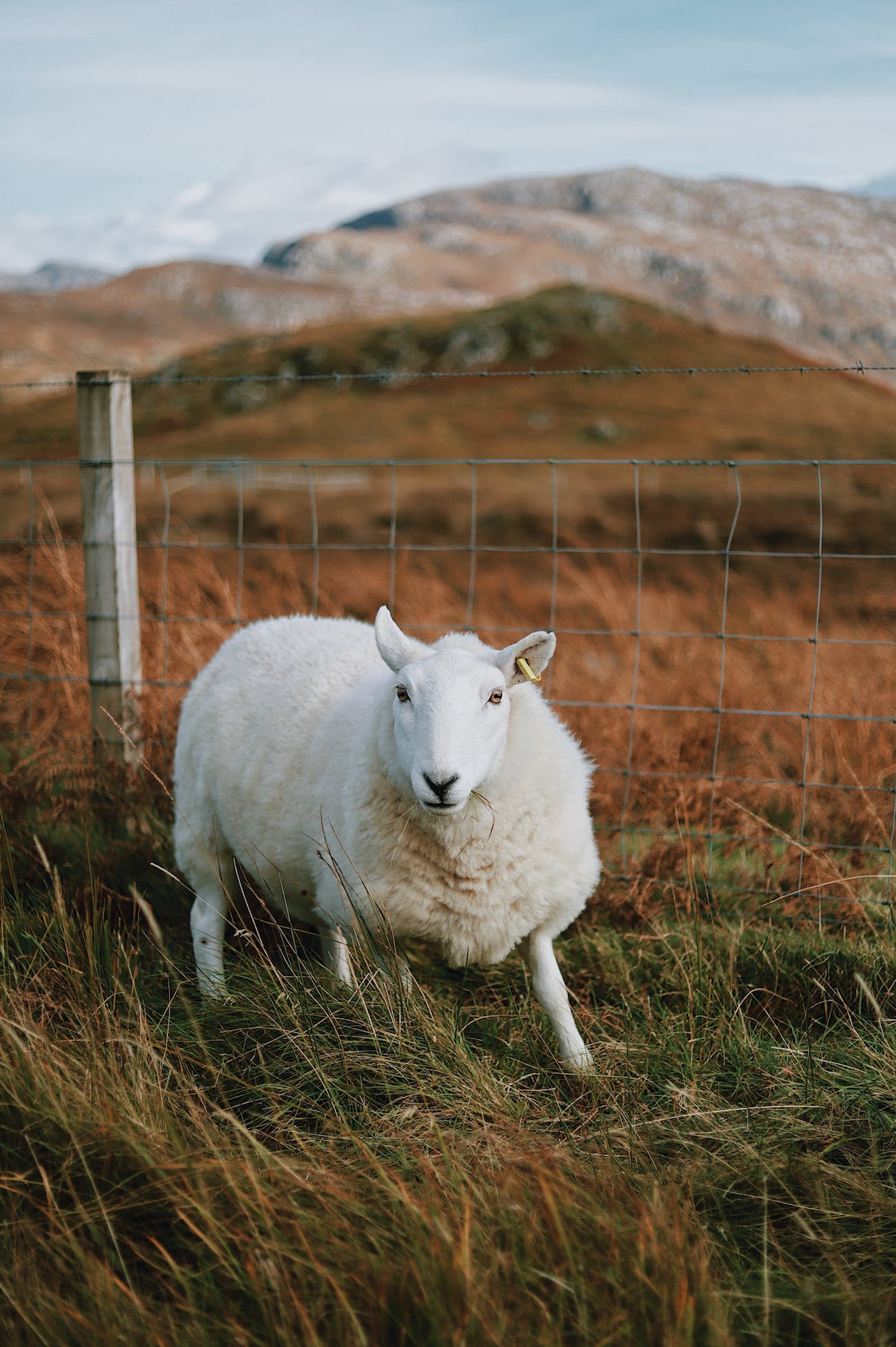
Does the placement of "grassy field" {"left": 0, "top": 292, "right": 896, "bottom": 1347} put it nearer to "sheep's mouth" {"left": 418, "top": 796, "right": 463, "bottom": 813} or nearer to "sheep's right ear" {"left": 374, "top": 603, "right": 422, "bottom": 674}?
"sheep's mouth" {"left": 418, "top": 796, "right": 463, "bottom": 813}

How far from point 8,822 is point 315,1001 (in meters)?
1.82

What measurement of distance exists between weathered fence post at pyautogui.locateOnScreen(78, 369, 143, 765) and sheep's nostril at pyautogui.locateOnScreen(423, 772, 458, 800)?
2285 millimetres

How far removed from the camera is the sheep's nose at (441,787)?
7.99ft

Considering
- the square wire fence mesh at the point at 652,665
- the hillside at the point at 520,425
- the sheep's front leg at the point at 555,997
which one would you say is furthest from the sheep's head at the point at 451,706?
the hillside at the point at 520,425

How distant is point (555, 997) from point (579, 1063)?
0.20 metres

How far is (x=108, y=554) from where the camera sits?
434cm

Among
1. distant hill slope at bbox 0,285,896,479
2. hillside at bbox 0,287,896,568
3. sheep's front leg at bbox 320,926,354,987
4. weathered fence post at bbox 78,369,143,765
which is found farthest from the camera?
distant hill slope at bbox 0,285,896,479

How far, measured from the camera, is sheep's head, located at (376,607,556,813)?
246cm

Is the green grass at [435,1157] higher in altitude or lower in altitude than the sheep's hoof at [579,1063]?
higher

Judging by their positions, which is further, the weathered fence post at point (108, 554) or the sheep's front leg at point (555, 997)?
the weathered fence post at point (108, 554)

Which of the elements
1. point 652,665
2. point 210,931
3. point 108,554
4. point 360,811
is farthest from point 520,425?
point 360,811

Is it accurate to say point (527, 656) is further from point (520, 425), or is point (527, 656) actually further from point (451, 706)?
point (520, 425)

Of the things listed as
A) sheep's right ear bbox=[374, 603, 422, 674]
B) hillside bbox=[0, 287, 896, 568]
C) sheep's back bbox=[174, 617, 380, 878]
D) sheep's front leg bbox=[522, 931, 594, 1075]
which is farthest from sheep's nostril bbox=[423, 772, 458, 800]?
hillside bbox=[0, 287, 896, 568]

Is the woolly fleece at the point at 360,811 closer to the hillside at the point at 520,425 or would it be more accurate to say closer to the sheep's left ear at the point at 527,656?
the sheep's left ear at the point at 527,656
